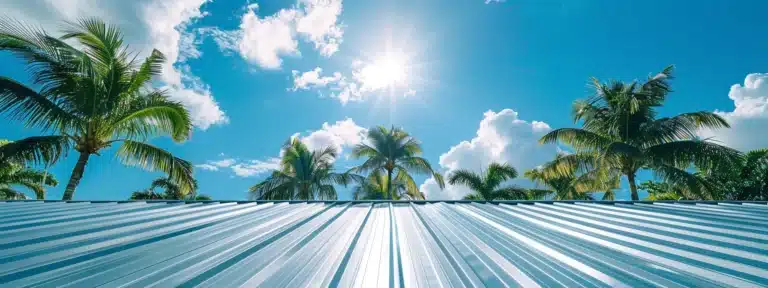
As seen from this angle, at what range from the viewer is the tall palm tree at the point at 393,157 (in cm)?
2173

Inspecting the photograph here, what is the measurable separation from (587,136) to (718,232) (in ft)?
44.2

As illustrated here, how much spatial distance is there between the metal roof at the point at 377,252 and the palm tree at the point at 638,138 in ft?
40.6

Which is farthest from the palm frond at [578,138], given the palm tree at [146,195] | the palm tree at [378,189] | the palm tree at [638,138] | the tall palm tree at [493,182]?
the palm tree at [146,195]

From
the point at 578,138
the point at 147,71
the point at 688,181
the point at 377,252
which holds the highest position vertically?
the point at 147,71

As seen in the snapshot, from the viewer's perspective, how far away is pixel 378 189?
22.8 metres

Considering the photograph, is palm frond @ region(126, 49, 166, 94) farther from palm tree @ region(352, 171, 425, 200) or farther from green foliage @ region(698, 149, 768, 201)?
green foliage @ region(698, 149, 768, 201)

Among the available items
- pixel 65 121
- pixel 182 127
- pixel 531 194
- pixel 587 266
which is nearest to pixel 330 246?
pixel 587 266

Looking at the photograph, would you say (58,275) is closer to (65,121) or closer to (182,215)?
(182,215)

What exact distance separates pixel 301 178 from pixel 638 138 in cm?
1674

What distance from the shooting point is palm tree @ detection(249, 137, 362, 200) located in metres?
20.7

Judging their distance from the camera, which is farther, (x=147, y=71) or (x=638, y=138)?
(x=638, y=138)

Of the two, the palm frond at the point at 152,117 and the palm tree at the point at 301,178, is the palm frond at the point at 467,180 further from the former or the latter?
the palm frond at the point at 152,117

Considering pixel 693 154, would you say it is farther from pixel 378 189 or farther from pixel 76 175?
pixel 76 175

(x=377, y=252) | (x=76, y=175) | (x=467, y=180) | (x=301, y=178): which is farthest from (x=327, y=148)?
(x=377, y=252)
